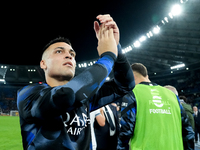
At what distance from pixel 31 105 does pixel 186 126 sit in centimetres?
225

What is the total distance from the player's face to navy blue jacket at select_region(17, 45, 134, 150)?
0.20m

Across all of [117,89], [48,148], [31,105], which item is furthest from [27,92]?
[117,89]

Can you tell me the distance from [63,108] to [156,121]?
178cm

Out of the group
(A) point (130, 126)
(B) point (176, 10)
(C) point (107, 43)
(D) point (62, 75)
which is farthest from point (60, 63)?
(B) point (176, 10)

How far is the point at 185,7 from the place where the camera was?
15.8 m

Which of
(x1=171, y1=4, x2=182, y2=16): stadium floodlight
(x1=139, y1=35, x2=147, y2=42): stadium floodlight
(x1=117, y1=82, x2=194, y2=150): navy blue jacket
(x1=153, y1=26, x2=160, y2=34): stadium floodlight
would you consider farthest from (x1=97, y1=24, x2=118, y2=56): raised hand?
(x1=139, y1=35, x2=147, y2=42): stadium floodlight

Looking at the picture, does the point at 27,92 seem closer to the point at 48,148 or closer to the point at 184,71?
the point at 48,148

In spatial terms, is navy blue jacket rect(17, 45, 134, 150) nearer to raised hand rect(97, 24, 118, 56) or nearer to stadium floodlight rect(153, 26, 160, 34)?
raised hand rect(97, 24, 118, 56)

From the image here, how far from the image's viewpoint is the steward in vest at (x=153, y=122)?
7.47 ft

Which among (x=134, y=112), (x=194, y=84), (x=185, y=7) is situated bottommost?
(x=134, y=112)

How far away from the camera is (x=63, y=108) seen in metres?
0.95

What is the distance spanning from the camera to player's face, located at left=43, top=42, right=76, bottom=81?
4.44 feet

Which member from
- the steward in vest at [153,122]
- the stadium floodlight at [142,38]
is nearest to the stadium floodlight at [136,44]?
the stadium floodlight at [142,38]

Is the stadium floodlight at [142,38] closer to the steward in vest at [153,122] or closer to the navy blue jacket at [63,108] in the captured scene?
the steward in vest at [153,122]
